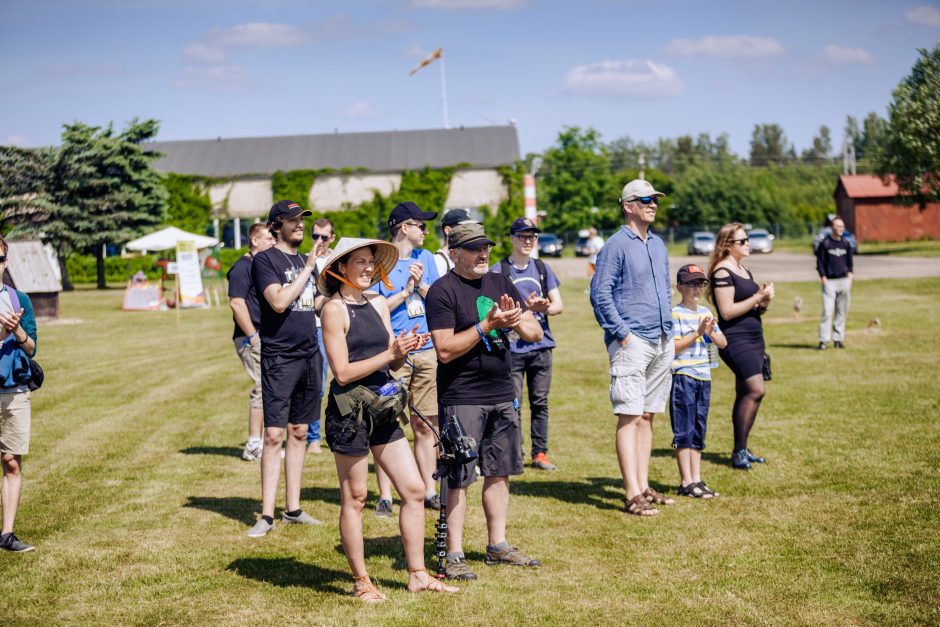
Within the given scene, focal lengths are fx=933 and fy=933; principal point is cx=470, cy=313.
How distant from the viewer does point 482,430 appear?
5984 millimetres

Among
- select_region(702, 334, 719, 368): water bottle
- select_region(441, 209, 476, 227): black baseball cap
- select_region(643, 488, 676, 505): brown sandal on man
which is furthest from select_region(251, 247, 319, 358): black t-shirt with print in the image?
select_region(702, 334, 719, 368): water bottle

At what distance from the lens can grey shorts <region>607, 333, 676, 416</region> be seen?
740 centimetres

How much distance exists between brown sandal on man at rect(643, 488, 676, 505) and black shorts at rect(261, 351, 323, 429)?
2.77 m

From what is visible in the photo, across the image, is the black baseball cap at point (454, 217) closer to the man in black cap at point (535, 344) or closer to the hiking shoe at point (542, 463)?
the man in black cap at point (535, 344)

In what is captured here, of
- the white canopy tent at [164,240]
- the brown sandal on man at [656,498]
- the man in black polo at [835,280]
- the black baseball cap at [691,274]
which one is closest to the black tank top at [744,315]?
the black baseball cap at [691,274]

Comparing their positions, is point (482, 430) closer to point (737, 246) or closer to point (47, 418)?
point (737, 246)

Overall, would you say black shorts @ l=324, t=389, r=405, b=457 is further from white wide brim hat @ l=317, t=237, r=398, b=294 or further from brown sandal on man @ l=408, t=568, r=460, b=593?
brown sandal on man @ l=408, t=568, r=460, b=593

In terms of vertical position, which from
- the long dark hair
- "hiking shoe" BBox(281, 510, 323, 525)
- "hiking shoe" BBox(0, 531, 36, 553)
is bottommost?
"hiking shoe" BBox(281, 510, 323, 525)

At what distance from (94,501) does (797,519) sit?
591 cm

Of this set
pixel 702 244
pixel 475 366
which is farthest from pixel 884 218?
pixel 475 366

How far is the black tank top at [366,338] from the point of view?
532 cm

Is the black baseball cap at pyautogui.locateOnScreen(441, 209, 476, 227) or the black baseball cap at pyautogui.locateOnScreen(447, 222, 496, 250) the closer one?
the black baseball cap at pyautogui.locateOnScreen(447, 222, 496, 250)

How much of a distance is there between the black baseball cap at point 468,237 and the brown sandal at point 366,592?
82.2 inches

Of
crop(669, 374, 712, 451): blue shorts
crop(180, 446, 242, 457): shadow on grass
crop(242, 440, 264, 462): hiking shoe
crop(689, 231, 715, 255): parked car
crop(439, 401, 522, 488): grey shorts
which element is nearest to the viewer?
crop(439, 401, 522, 488): grey shorts
